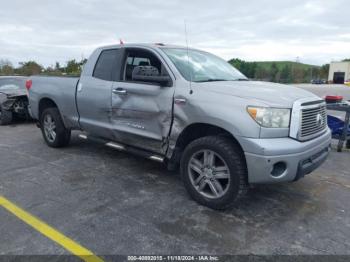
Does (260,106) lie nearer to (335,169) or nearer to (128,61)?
(128,61)

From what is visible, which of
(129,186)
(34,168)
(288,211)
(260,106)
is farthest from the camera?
(34,168)

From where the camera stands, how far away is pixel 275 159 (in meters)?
2.95

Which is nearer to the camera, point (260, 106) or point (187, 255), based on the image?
point (187, 255)

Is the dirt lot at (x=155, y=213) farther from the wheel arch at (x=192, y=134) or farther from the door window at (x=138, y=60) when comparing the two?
the door window at (x=138, y=60)

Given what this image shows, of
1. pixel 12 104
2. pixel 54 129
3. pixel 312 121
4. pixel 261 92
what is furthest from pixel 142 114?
pixel 12 104

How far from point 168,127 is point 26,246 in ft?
6.42

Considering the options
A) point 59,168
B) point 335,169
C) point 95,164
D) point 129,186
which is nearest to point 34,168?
point 59,168

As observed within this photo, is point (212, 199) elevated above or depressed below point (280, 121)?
below

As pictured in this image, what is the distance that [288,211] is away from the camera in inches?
135

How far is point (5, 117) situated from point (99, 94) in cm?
566

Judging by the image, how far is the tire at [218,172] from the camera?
124 inches

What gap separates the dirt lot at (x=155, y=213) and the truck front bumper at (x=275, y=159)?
1.73ft

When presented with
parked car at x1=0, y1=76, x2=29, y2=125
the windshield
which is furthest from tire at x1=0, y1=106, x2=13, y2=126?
the windshield

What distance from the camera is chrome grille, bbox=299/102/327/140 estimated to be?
319 centimetres
